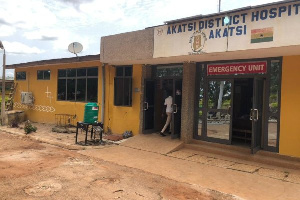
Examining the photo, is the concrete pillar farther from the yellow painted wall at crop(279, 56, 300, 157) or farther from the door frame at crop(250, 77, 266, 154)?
the yellow painted wall at crop(279, 56, 300, 157)

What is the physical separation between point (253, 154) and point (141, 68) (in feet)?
16.7

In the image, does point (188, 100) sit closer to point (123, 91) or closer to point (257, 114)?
point (257, 114)

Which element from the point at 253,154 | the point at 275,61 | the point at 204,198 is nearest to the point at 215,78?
the point at 275,61

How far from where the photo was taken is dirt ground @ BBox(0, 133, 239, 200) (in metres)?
4.97

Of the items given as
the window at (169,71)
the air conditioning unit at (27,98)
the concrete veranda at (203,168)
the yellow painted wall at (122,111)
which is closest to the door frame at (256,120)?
the concrete veranda at (203,168)

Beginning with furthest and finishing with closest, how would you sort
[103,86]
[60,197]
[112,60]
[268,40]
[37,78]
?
[37,78], [103,86], [112,60], [268,40], [60,197]

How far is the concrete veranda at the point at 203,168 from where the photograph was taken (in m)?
5.58

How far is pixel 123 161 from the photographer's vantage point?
7.56 m

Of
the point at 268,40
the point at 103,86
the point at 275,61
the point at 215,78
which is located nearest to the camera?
the point at 268,40

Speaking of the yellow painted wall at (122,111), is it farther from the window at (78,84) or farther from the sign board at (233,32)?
the sign board at (233,32)

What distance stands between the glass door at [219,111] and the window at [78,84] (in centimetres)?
543

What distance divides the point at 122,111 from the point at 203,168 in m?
4.95

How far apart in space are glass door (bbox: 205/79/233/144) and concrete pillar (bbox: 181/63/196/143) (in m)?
0.51

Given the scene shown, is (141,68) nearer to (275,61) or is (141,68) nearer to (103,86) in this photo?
(103,86)
